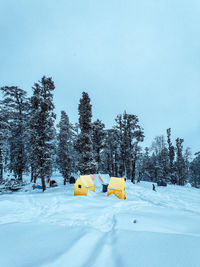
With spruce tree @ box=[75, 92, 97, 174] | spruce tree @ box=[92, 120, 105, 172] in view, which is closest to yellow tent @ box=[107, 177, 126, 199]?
spruce tree @ box=[75, 92, 97, 174]

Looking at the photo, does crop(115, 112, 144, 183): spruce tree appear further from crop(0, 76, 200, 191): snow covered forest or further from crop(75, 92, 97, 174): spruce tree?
crop(75, 92, 97, 174): spruce tree

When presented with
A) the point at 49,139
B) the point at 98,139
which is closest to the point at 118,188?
the point at 49,139

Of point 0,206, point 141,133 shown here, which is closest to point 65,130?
point 141,133

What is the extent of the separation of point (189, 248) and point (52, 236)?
2964 mm

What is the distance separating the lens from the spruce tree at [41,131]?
1282 cm

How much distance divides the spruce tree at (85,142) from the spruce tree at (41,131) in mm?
4195

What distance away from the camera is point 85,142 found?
1684 cm

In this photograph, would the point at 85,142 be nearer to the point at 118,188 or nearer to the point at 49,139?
the point at 49,139

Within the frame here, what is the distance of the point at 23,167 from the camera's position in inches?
690

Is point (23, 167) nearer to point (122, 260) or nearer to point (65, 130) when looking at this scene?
point (65, 130)

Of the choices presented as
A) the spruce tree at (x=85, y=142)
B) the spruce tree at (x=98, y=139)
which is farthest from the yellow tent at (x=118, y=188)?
the spruce tree at (x=98, y=139)

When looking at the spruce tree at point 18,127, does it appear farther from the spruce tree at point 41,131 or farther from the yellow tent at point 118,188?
the yellow tent at point 118,188

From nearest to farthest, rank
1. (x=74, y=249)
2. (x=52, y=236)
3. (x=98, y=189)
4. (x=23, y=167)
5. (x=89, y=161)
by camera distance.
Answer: (x=74, y=249)
(x=52, y=236)
(x=98, y=189)
(x=89, y=161)
(x=23, y=167)

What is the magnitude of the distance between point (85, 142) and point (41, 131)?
18.9 feet
